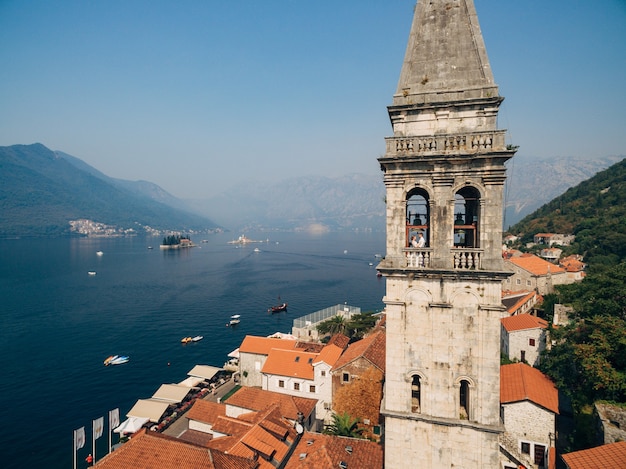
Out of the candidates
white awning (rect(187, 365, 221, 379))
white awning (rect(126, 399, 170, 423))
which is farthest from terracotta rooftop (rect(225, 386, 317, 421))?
white awning (rect(187, 365, 221, 379))

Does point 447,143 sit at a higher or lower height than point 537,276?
higher

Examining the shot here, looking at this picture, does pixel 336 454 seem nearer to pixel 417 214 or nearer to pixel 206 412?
pixel 206 412

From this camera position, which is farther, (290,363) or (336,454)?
(290,363)

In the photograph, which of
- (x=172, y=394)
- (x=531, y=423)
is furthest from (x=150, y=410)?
(x=531, y=423)

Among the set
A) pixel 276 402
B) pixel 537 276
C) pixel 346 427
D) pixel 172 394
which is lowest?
pixel 172 394

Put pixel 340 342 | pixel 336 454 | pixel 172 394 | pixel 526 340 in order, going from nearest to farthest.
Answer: pixel 336 454
pixel 526 340
pixel 172 394
pixel 340 342

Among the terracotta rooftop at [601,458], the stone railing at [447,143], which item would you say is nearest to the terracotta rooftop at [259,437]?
the terracotta rooftop at [601,458]

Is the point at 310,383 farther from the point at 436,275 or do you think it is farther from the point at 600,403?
the point at 436,275
